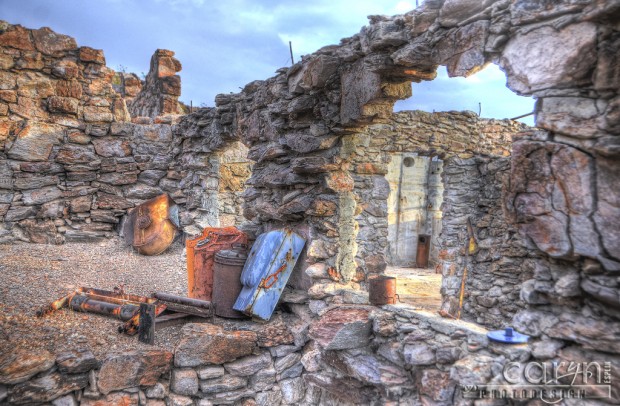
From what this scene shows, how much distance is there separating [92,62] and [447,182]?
6248 millimetres

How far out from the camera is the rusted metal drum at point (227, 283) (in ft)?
14.0

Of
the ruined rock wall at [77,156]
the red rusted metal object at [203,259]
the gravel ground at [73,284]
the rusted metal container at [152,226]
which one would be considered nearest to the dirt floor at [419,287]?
the red rusted metal object at [203,259]

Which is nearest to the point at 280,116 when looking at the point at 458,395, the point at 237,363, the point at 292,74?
the point at 292,74

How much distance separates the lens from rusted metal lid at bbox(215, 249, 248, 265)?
170 inches

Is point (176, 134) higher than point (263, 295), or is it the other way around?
point (176, 134)

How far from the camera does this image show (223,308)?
429cm

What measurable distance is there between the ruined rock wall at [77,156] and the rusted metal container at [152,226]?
241mm

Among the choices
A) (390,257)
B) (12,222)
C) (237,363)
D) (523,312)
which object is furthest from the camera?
(390,257)

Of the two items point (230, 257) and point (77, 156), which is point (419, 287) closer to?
point (230, 257)

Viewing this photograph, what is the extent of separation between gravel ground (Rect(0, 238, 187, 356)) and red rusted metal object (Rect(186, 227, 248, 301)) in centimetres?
55

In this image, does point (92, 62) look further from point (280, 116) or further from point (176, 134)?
point (280, 116)

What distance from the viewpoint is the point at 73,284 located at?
16.6 feet

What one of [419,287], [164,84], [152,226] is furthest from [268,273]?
[164,84]

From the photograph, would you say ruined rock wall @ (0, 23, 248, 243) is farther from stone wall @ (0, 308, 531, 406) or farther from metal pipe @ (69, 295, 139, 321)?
stone wall @ (0, 308, 531, 406)
